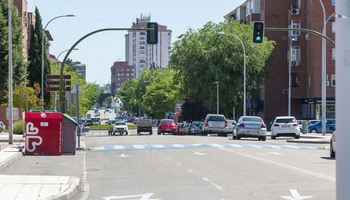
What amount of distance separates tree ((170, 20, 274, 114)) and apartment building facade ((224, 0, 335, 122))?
4.79 m

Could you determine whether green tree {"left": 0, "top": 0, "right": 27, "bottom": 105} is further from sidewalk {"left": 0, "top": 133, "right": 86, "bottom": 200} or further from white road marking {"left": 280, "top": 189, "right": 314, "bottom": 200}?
white road marking {"left": 280, "top": 189, "right": 314, "bottom": 200}

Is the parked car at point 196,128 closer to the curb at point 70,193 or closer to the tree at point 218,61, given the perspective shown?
the tree at point 218,61

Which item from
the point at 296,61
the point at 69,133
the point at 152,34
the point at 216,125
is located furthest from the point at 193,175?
the point at 296,61

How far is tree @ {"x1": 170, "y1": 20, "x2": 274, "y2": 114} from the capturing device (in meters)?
70.9

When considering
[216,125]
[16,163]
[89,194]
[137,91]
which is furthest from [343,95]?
[137,91]

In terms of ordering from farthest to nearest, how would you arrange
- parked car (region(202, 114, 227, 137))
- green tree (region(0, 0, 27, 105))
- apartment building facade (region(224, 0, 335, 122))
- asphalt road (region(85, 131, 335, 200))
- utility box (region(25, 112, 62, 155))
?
apartment building facade (region(224, 0, 335, 122)), parked car (region(202, 114, 227, 137)), green tree (region(0, 0, 27, 105)), utility box (region(25, 112, 62, 155)), asphalt road (region(85, 131, 335, 200))

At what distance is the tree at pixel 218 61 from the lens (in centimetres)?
7088

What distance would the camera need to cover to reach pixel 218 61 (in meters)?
71.8

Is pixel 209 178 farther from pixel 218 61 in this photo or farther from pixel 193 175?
pixel 218 61

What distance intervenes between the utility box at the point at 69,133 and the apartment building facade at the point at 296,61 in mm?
51840

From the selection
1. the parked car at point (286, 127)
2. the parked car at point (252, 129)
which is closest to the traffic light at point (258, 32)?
the parked car at point (252, 129)

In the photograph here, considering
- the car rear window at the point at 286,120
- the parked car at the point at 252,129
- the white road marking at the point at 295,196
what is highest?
the car rear window at the point at 286,120

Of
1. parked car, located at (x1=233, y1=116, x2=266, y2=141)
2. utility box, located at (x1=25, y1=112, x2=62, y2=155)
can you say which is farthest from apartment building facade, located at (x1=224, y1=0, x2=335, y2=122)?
utility box, located at (x1=25, y1=112, x2=62, y2=155)

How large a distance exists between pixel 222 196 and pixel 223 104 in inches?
2494
